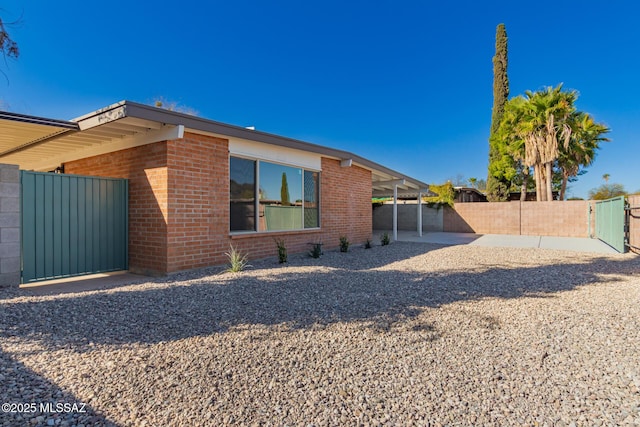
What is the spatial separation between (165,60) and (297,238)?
11.3 metres

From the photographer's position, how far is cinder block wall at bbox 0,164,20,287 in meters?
5.06

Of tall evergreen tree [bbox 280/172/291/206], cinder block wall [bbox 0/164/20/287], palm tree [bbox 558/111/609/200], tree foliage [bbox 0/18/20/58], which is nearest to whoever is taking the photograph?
tree foliage [bbox 0/18/20/58]

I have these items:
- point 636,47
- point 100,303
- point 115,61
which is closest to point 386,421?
point 100,303

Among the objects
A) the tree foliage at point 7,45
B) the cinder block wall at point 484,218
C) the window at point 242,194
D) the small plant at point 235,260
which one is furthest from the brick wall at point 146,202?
the cinder block wall at point 484,218

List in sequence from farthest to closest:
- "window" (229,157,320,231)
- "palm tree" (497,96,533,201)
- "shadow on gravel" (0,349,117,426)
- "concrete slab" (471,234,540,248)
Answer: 1. "palm tree" (497,96,533,201)
2. "concrete slab" (471,234,540,248)
3. "window" (229,157,320,231)
4. "shadow on gravel" (0,349,117,426)

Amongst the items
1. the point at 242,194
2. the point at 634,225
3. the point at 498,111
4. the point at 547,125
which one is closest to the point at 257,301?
the point at 242,194

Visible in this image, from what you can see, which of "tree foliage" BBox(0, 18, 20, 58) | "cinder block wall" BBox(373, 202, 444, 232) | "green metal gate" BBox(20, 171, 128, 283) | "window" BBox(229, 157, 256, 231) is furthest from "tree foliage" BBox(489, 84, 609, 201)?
"tree foliage" BBox(0, 18, 20, 58)

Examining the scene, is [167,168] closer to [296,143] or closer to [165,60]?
[296,143]

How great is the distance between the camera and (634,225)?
1027cm

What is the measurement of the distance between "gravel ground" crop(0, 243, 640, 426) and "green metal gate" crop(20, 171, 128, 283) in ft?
3.20

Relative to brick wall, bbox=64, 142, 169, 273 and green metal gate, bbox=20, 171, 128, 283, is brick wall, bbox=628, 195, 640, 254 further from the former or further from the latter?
green metal gate, bbox=20, 171, 128, 283

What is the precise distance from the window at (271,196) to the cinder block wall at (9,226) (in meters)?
3.50

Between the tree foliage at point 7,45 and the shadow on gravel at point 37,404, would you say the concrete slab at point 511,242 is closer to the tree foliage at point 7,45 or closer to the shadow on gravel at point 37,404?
the shadow on gravel at point 37,404

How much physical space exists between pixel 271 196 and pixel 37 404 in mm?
6405
